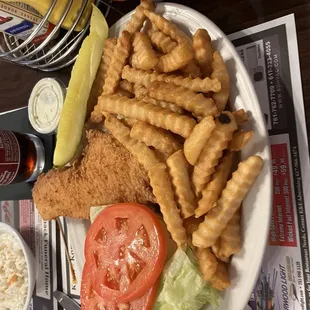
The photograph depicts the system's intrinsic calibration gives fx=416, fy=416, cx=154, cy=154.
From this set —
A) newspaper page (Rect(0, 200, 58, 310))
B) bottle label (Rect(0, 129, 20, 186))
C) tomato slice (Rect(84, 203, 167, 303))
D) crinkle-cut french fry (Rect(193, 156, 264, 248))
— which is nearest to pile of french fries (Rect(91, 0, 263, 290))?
crinkle-cut french fry (Rect(193, 156, 264, 248))

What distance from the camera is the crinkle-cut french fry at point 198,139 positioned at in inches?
37.6

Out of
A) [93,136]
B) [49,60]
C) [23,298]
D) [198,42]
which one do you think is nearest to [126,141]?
[93,136]

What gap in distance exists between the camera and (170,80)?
3.60 ft

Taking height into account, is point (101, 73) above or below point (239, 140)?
above

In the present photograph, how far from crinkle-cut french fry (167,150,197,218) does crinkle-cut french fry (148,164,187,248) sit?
0.05ft

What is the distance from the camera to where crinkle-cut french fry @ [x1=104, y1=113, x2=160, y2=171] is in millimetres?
1103

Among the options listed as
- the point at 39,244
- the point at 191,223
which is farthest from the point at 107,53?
the point at 39,244

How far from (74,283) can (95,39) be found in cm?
96

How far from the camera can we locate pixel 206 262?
3.44 ft

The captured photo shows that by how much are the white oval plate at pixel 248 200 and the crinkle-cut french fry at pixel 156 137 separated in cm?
18

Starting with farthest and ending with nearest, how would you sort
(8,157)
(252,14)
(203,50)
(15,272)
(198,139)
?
(15,272)
(8,157)
(252,14)
(203,50)
(198,139)

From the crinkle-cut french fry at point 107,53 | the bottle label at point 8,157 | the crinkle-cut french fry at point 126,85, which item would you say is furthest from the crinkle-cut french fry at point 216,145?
the bottle label at point 8,157

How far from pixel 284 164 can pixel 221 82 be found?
0.95ft

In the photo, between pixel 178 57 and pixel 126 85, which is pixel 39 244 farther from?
pixel 178 57
